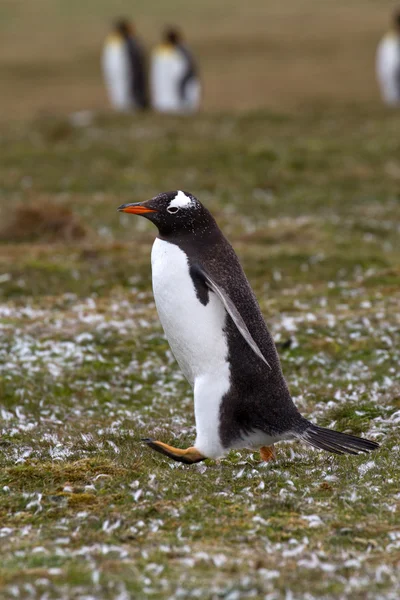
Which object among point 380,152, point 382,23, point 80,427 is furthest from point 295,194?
point 382,23

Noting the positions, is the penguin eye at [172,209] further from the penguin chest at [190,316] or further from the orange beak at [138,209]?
the penguin chest at [190,316]

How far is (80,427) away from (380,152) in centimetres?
1747

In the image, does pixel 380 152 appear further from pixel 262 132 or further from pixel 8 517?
pixel 8 517

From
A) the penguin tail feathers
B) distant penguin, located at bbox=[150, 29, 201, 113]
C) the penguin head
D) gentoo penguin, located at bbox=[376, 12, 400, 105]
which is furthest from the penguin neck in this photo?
gentoo penguin, located at bbox=[376, 12, 400, 105]

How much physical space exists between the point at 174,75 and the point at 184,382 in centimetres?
2859

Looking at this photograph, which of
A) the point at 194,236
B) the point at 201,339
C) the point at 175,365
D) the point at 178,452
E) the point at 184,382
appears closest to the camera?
the point at 178,452

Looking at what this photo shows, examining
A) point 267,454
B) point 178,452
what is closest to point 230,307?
point 178,452

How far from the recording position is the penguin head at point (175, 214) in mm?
9219

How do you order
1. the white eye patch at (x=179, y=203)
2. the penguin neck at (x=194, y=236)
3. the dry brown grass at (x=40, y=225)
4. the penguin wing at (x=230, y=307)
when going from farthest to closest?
the dry brown grass at (x=40, y=225) < the white eye patch at (x=179, y=203) < the penguin neck at (x=194, y=236) < the penguin wing at (x=230, y=307)

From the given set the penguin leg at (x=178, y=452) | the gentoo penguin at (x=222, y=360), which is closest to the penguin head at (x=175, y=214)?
the gentoo penguin at (x=222, y=360)

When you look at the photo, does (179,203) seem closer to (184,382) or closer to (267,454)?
(267,454)

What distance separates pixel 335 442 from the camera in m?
8.87

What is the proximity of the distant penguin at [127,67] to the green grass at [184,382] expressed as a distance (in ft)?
39.9

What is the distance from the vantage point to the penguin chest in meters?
8.82
